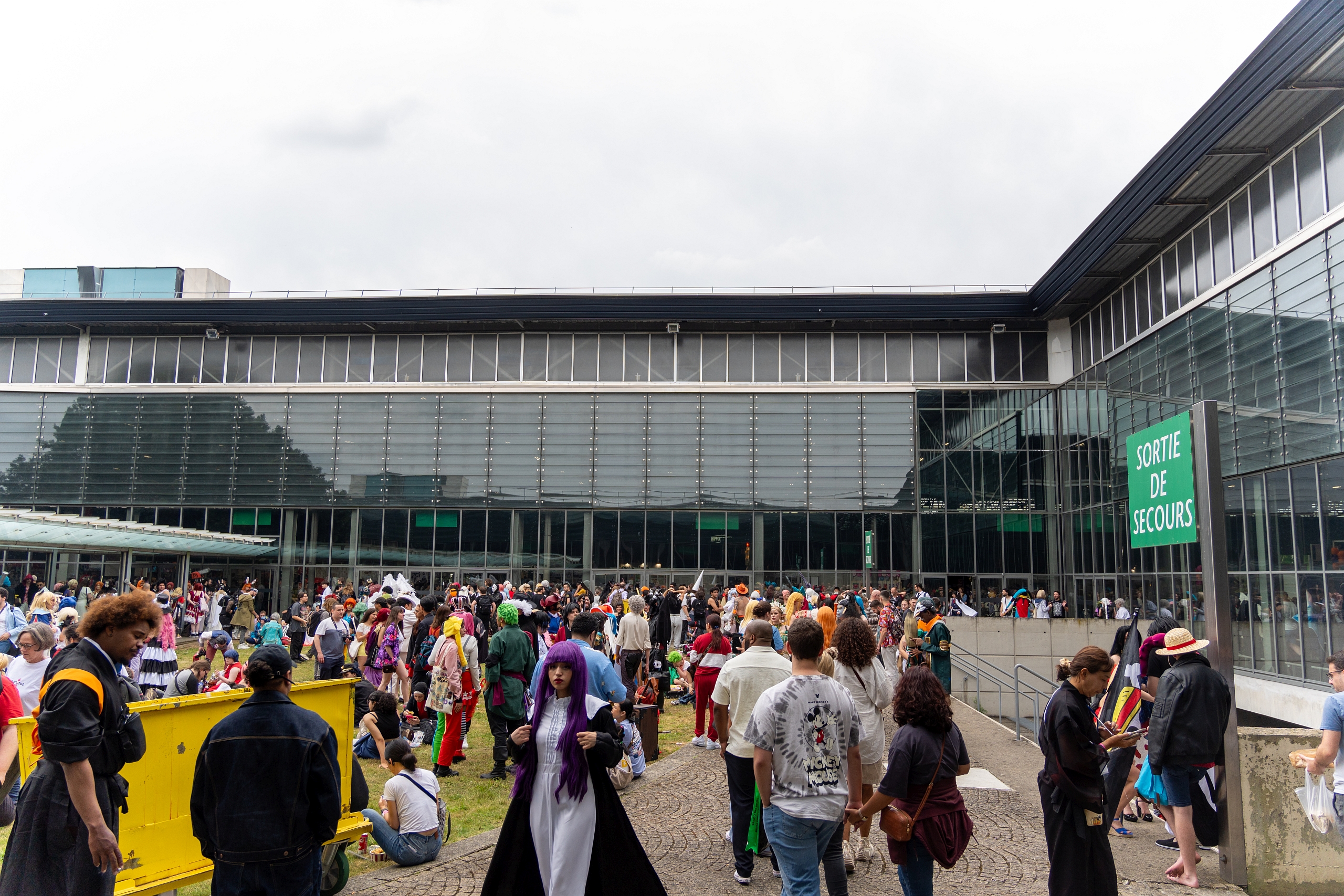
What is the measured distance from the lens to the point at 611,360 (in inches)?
1473

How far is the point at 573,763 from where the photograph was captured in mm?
4863

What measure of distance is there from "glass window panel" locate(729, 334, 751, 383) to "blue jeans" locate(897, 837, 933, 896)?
32.2 metres

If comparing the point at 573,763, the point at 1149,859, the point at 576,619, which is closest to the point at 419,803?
the point at 576,619

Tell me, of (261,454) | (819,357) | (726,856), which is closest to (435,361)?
(261,454)

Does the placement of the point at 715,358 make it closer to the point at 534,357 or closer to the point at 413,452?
the point at 534,357

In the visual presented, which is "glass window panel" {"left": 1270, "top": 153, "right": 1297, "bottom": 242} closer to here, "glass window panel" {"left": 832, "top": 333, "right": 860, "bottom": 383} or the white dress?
"glass window panel" {"left": 832, "top": 333, "right": 860, "bottom": 383}

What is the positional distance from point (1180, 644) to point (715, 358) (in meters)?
30.7

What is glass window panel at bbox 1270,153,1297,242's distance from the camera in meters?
21.5

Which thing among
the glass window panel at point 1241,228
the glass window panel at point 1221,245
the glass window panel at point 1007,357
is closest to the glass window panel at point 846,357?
the glass window panel at point 1007,357

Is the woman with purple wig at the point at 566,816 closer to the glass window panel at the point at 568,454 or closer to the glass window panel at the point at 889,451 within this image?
the glass window panel at the point at 889,451

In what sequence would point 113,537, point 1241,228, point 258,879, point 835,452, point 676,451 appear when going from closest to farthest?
point 258,879 → point 1241,228 → point 113,537 → point 835,452 → point 676,451

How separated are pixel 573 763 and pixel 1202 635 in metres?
22.7

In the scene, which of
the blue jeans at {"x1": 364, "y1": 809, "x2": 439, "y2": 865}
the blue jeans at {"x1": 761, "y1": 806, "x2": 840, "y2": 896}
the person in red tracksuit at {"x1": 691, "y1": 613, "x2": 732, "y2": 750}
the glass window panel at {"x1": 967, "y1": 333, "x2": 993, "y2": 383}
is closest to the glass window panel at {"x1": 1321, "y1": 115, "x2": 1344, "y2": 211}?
the glass window panel at {"x1": 967, "y1": 333, "x2": 993, "y2": 383}

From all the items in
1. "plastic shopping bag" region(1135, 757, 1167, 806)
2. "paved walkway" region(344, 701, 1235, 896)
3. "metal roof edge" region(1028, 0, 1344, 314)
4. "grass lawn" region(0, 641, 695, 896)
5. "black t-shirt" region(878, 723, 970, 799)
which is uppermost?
"metal roof edge" region(1028, 0, 1344, 314)
